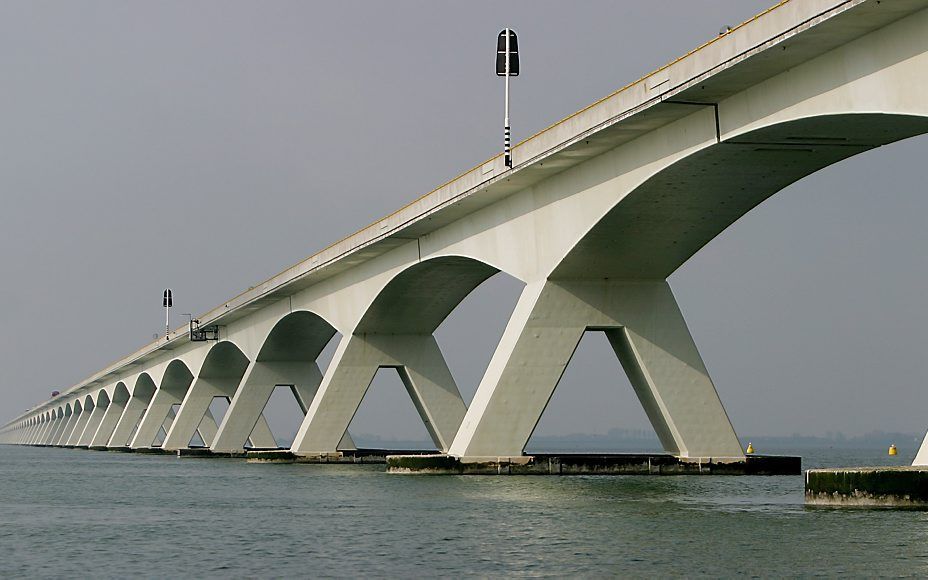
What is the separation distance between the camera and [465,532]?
2662cm

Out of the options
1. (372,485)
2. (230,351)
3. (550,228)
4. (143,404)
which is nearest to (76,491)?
(372,485)

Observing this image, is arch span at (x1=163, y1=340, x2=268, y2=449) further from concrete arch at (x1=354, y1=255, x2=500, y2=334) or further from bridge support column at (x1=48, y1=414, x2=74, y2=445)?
bridge support column at (x1=48, y1=414, x2=74, y2=445)

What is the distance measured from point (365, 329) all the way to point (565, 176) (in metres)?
22.0

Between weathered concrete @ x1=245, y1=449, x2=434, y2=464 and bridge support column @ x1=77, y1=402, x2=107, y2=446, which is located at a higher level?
bridge support column @ x1=77, y1=402, x2=107, y2=446

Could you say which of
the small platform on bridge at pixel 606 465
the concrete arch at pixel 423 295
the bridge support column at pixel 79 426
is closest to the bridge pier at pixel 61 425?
the bridge support column at pixel 79 426

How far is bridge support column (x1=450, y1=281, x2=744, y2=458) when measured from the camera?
42.1m

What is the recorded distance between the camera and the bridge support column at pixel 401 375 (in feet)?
199

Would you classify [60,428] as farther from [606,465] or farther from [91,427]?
[606,465]

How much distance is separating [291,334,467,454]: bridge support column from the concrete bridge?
72 mm

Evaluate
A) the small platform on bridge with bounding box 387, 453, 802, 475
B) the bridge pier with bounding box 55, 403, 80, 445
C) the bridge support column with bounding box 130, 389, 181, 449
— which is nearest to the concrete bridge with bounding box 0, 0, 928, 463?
the small platform on bridge with bounding box 387, 453, 802, 475

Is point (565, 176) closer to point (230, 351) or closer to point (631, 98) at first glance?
point (631, 98)

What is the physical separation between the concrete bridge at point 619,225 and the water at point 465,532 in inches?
140

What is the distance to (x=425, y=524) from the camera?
93.8ft

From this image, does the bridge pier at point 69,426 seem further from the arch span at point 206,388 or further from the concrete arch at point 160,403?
the arch span at point 206,388
